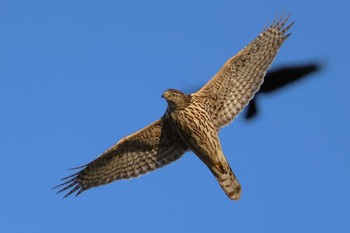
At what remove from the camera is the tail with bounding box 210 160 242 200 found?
2989 cm

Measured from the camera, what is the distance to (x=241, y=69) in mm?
30625

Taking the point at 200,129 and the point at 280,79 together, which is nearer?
the point at 200,129

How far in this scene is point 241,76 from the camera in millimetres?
30625

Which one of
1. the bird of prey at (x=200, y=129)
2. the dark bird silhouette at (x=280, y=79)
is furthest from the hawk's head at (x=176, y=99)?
the dark bird silhouette at (x=280, y=79)

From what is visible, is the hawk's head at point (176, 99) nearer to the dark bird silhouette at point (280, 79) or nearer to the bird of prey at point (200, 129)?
the bird of prey at point (200, 129)

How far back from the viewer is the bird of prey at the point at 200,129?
2984 centimetres

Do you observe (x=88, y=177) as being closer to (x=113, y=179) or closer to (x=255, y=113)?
(x=113, y=179)

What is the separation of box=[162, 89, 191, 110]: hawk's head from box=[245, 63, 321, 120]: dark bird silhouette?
5.57ft

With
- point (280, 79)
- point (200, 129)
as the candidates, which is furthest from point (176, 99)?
point (280, 79)

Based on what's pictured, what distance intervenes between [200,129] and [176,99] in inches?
25.1

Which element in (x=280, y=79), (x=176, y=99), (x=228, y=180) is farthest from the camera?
(x=280, y=79)

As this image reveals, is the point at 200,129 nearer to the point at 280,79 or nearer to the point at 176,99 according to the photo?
the point at 176,99

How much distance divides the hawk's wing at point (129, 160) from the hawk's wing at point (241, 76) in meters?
0.95

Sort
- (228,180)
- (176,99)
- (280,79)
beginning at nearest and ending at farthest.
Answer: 1. (176,99)
2. (228,180)
3. (280,79)
